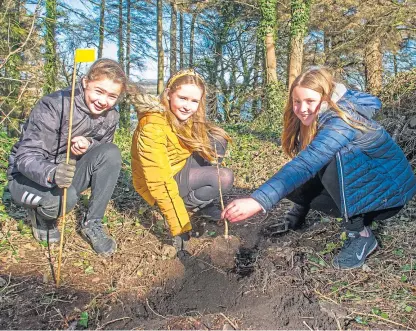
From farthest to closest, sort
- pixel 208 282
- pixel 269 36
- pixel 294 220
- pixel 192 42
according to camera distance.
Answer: pixel 192 42
pixel 269 36
pixel 294 220
pixel 208 282

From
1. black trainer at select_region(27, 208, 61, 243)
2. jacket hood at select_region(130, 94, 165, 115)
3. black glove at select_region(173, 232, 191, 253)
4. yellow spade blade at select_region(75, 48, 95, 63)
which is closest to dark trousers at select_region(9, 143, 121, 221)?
black trainer at select_region(27, 208, 61, 243)

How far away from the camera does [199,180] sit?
3039mm

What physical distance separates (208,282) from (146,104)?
50.5 inches

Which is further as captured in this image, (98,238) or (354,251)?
(98,238)

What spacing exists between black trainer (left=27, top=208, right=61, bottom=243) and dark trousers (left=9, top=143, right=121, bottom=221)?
105 mm

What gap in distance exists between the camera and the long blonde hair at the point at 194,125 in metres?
Answer: 2.70

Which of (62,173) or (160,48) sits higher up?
(160,48)

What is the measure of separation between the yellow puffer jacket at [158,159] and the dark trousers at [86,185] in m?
0.22

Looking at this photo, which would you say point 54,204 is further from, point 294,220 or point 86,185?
point 294,220

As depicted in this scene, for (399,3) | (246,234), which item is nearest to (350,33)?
(399,3)

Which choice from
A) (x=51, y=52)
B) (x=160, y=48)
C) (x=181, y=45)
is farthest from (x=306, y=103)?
(x=181, y=45)

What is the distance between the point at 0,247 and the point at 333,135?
240cm

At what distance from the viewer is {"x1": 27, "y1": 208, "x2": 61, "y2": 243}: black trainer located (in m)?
2.78

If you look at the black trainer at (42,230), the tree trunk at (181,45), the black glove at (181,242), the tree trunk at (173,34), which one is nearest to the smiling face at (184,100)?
the black glove at (181,242)
